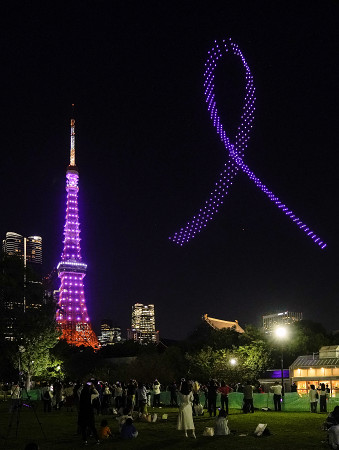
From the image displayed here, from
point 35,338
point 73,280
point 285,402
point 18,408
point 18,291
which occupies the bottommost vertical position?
point 285,402

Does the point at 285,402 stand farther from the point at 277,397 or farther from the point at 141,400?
the point at 141,400

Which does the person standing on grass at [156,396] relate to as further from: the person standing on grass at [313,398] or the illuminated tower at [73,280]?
the illuminated tower at [73,280]

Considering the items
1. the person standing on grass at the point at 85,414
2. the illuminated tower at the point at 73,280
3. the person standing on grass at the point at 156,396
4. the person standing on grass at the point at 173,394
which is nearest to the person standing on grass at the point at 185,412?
the person standing on grass at the point at 85,414

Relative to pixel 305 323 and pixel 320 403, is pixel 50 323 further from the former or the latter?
pixel 305 323

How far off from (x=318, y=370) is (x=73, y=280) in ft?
279

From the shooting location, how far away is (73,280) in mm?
122750

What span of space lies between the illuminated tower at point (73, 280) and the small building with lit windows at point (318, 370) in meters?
68.6

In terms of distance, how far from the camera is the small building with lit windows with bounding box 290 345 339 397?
140ft

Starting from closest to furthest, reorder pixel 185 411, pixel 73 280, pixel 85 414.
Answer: pixel 85 414 → pixel 185 411 → pixel 73 280

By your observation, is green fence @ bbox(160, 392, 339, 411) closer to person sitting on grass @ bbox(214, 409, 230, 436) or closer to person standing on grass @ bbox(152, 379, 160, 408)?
person standing on grass @ bbox(152, 379, 160, 408)

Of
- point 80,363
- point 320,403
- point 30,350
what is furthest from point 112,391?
point 80,363

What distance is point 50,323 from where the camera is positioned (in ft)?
168

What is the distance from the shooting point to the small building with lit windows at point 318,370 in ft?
140

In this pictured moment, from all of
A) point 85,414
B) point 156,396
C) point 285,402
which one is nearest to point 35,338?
→ point 156,396
